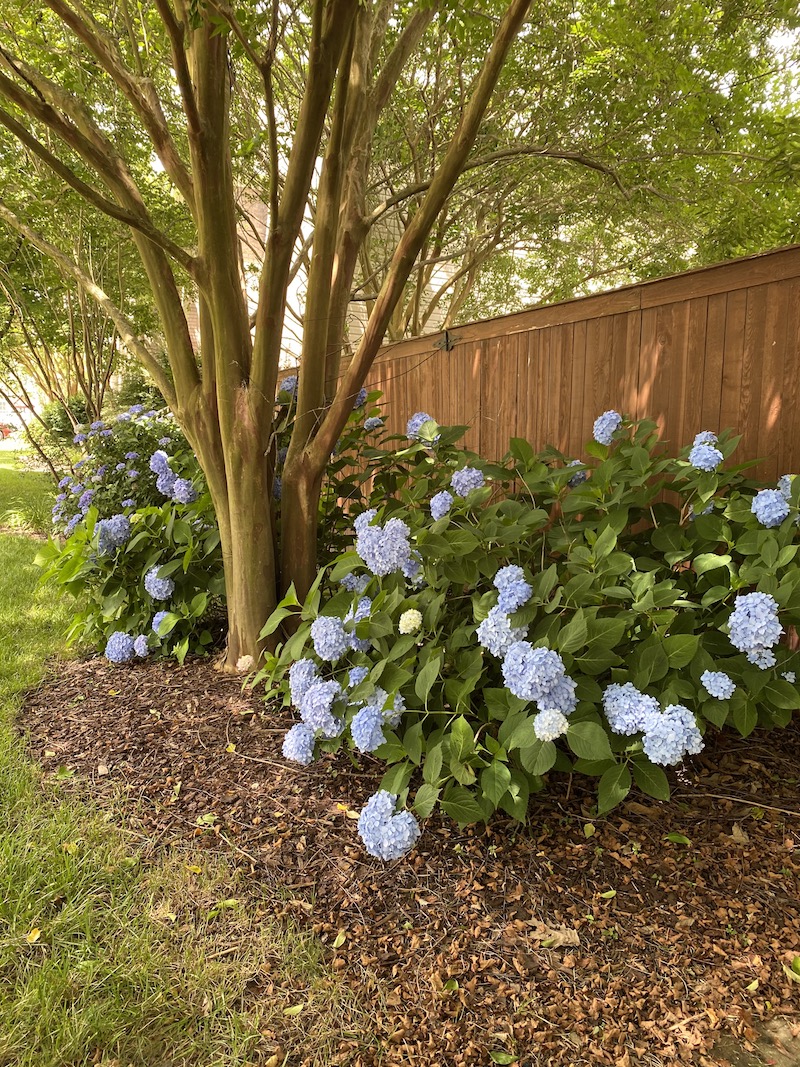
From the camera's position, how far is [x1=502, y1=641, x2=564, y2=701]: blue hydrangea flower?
4.98 feet

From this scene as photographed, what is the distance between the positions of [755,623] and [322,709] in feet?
4.01

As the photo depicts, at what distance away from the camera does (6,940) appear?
60.3 inches

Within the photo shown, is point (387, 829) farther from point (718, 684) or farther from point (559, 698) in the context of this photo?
point (718, 684)

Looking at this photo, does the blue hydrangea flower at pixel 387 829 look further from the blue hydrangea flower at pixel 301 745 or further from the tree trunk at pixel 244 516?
the tree trunk at pixel 244 516

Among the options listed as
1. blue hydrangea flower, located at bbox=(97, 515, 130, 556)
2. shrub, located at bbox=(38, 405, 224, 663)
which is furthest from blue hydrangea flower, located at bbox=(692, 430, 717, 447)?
blue hydrangea flower, located at bbox=(97, 515, 130, 556)

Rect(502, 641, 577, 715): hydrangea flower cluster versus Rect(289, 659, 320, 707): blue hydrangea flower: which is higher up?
Rect(502, 641, 577, 715): hydrangea flower cluster

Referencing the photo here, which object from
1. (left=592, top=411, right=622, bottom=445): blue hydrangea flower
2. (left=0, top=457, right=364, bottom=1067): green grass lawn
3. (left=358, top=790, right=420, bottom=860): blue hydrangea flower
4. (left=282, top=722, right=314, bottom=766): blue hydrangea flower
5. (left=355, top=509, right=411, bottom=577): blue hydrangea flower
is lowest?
(left=0, top=457, right=364, bottom=1067): green grass lawn

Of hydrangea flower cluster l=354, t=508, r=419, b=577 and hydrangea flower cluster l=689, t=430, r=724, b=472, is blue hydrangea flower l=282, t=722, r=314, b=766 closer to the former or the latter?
hydrangea flower cluster l=354, t=508, r=419, b=577

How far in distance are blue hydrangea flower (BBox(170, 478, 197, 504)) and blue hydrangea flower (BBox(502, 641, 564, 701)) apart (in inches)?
91.0

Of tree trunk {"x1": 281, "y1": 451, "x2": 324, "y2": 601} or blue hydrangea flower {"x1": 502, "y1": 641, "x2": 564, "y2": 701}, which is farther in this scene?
tree trunk {"x1": 281, "y1": 451, "x2": 324, "y2": 601}

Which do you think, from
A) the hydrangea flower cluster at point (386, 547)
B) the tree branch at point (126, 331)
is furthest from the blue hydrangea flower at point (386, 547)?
the tree branch at point (126, 331)

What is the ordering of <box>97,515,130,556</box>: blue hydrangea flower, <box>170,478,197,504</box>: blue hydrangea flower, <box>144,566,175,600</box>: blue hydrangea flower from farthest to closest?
<box>170,478,197,504</box>: blue hydrangea flower → <box>97,515,130,556</box>: blue hydrangea flower → <box>144,566,175,600</box>: blue hydrangea flower

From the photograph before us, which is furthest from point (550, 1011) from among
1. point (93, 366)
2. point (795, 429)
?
point (93, 366)

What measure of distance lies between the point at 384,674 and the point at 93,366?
277 inches
